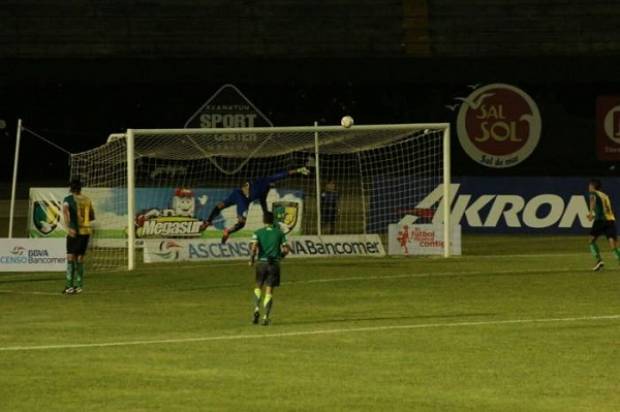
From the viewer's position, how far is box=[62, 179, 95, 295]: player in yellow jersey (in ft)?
90.9

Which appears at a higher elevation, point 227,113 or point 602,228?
point 227,113

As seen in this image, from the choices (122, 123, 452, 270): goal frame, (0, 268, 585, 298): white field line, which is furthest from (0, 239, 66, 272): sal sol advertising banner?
(0, 268, 585, 298): white field line

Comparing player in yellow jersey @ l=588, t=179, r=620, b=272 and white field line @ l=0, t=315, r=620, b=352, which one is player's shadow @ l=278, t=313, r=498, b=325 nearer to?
white field line @ l=0, t=315, r=620, b=352

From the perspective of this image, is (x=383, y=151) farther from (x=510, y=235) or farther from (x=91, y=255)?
(x=91, y=255)

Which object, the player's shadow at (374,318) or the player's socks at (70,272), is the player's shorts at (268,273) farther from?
the player's socks at (70,272)

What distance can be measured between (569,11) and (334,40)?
7822 mm

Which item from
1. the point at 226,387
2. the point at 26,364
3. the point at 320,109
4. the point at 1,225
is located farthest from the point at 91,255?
the point at 226,387

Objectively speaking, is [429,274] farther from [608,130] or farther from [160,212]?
[608,130]

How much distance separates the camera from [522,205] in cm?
4091

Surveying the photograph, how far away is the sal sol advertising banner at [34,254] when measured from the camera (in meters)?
32.0

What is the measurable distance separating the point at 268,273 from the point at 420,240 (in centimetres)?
1523

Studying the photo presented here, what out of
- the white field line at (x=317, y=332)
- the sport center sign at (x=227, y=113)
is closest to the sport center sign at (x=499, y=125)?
the sport center sign at (x=227, y=113)

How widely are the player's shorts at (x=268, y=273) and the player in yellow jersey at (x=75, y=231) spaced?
279 inches

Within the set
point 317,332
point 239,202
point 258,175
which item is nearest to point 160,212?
point 239,202
